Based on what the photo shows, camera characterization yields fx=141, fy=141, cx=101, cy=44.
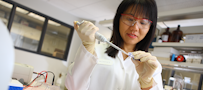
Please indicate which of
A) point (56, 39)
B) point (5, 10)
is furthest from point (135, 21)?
point (56, 39)

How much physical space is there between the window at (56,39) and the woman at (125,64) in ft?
14.8

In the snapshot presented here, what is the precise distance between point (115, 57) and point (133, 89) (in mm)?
306

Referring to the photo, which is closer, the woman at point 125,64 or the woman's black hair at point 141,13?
the woman at point 125,64

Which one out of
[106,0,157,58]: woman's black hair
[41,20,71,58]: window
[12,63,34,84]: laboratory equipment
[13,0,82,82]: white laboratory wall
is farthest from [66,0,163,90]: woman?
[41,20,71,58]: window

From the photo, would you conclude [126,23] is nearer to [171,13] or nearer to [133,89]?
[133,89]

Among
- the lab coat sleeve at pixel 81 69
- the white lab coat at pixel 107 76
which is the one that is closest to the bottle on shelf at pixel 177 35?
the white lab coat at pixel 107 76

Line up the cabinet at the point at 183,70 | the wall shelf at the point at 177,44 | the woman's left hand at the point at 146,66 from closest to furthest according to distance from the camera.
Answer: the woman's left hand at the point at 146,66 → the wall shelf at the point at 177,44 → the cabinet at the point at 183,70

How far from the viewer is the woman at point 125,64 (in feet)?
3.25

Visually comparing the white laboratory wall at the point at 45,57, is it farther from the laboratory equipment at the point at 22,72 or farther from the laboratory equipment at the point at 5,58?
the laboratory equipment at the point at 5,58

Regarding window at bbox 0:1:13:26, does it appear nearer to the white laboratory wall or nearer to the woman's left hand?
the white laboratory wall

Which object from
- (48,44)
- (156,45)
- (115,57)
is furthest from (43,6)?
(115,57)

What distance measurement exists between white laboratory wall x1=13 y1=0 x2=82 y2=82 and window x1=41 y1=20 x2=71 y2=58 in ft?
1.18

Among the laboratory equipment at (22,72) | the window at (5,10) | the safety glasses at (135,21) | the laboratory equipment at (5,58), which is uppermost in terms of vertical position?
the window at (5,10)

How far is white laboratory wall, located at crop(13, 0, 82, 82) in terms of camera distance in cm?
433
